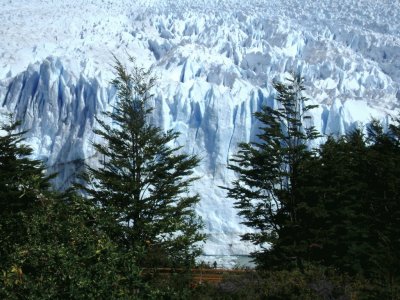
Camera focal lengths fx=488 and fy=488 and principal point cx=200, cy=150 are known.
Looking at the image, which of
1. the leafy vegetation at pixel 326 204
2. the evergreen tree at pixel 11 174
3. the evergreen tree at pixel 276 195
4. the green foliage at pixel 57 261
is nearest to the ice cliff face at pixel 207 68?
the leafy vegetation at pixel 326 204

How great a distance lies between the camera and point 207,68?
155 ft

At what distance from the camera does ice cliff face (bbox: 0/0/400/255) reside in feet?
135

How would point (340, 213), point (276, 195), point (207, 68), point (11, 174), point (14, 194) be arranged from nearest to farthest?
point (14, 194) → point (11, 174) → point (340, 213) → point (276, 195) → point (207, 68)

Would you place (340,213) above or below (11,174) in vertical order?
below

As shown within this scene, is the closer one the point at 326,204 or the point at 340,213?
the point at 340,213

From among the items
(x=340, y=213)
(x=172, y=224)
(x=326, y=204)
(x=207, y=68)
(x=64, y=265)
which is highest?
(x=207, y=68)

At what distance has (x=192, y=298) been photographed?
10516 millimetres

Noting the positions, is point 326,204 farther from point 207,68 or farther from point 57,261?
point 207,68

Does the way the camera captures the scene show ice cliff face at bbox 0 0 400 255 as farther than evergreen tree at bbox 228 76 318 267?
Yes

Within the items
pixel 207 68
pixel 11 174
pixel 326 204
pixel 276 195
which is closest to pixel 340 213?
pixel 326 204

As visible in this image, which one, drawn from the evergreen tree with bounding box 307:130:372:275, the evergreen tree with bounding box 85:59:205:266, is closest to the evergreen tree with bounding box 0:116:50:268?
the evergreen tree with bounding box 85:59:205:266

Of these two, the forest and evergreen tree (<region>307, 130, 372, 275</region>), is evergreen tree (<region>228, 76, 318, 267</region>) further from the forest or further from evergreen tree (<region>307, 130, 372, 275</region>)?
evergreen tree (<region>307, 130, 372, 275</region>)

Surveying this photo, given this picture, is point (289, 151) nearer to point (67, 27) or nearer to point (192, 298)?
point (192, 298)

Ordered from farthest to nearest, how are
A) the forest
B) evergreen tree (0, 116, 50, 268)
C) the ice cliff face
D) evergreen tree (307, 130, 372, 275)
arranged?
the ice cliff face → evergreen tree (307, 130, 372, 275) → evergreen tree (0, 116, 50, 268) → the forest
